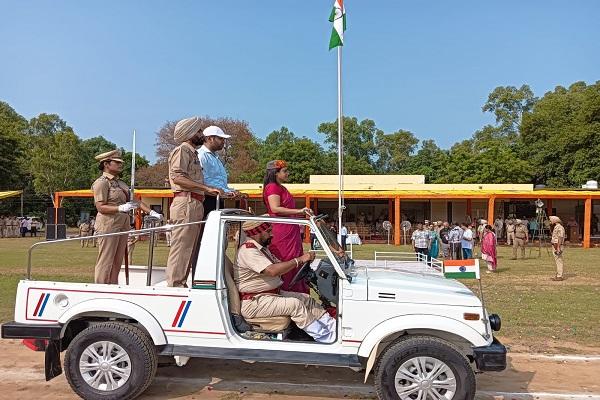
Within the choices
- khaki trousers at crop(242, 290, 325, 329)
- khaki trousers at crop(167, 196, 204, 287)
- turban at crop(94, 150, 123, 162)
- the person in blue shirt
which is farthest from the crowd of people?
khaki trousers at crop(242, 290, 325, 329)

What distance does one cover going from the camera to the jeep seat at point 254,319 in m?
4.75

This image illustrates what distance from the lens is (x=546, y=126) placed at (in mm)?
48688

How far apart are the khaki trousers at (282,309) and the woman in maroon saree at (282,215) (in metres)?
0.44

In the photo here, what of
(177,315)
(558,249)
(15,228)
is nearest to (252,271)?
(177,315)

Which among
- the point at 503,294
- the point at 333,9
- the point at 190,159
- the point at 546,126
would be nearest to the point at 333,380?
the point at 190,159

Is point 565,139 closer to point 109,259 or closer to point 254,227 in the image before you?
point 254,227

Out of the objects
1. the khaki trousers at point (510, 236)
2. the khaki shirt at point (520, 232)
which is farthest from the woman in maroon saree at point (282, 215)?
the khaki trousers at point (510, 236)

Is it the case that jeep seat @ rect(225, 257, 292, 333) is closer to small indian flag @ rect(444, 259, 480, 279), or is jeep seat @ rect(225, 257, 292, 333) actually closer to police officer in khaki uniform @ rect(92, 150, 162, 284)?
police officer in khaki uniform @ rect(92, 150, 162, 284)

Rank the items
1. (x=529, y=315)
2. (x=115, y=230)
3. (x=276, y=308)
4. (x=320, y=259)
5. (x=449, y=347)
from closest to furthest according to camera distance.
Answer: (x=449, y=347), (x=276, y=308), (x=320, y=259), (x=115, y=230), (x=529, y=315)

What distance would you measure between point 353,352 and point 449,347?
2.49 ft

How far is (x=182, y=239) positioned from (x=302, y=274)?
1.15m

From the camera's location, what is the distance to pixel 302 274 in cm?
524

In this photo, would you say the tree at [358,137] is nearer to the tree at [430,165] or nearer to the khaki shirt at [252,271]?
the tree at [430,165]

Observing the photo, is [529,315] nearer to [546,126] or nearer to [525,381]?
[525,381]
